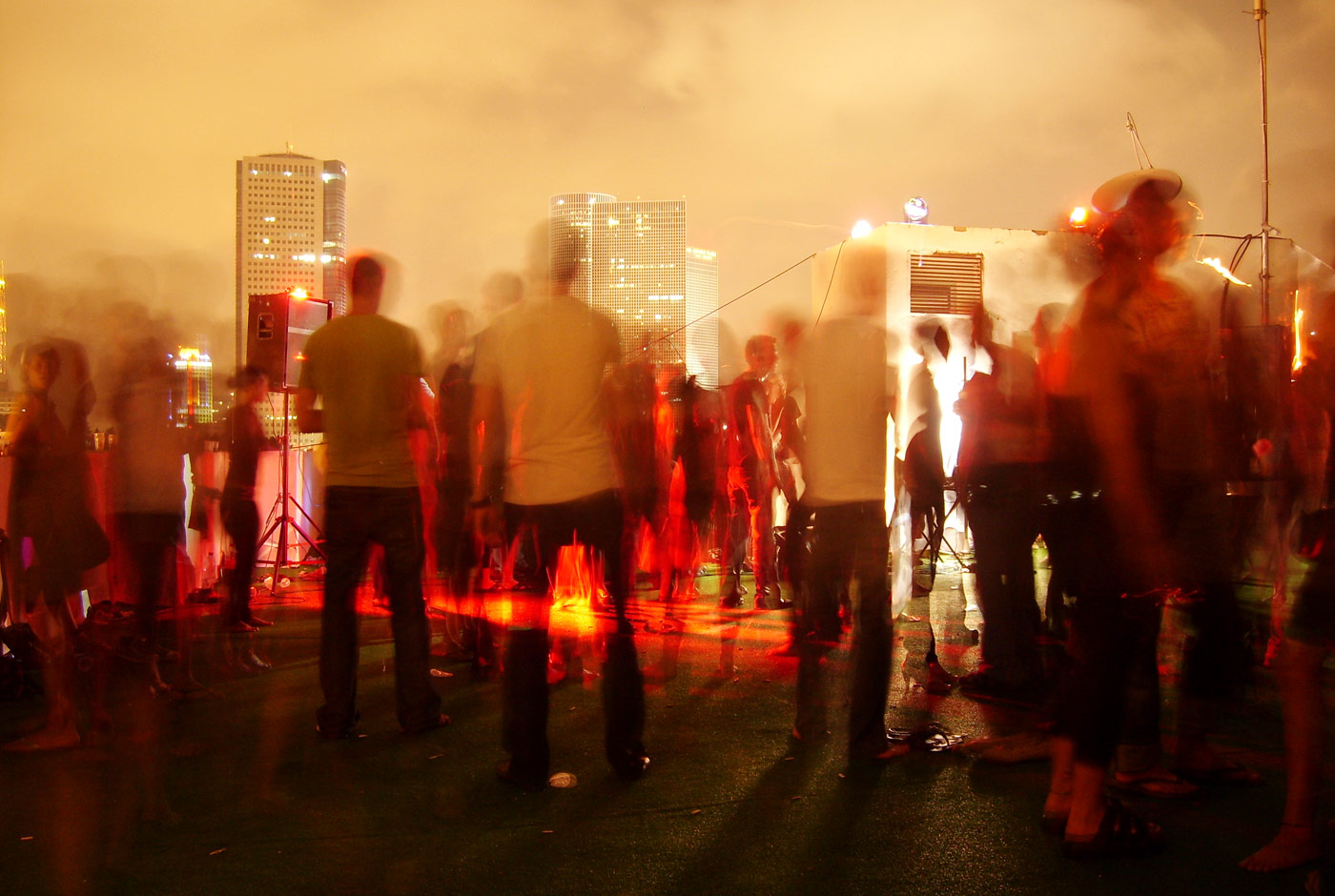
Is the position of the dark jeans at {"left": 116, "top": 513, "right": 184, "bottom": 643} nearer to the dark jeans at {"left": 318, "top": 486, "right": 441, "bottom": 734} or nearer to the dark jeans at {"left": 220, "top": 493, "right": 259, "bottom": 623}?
the dark jeans at {"left": 318, "top": 486, "right": 441, "bottom": 734}

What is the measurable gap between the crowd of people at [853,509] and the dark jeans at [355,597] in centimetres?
1

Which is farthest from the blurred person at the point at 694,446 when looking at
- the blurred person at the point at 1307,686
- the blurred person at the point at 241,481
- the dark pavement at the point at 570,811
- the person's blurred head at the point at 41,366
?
the blurred person at the point at 1307,686

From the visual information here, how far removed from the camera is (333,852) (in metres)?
2.93

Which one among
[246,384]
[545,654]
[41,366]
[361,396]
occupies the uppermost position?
[246,384]

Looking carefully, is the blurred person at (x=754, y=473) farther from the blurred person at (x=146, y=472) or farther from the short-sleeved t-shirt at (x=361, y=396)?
the blurred person at (x=146, y=472)

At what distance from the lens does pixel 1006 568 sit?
15.9ft

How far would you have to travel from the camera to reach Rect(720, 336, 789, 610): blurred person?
6660 millimetres

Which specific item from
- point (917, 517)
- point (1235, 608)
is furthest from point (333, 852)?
point (917, 517)

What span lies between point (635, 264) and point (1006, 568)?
2893 millimetres

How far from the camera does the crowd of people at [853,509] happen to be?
9.26 ft

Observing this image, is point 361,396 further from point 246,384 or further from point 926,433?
point 246,384

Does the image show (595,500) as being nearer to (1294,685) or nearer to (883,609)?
(883,609)

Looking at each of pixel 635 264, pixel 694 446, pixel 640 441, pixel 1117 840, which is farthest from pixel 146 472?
pixel 1117 840

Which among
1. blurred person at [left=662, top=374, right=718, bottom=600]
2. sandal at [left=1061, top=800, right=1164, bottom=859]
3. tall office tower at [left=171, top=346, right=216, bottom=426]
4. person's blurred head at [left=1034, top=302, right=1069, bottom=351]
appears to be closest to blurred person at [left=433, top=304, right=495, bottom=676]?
tall office tower at [left=171, top=346, right=216, bottom=426]
